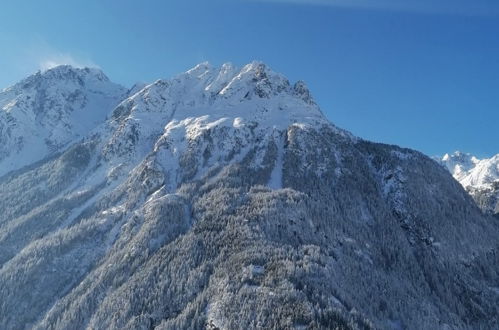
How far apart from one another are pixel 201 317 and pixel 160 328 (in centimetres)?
1501

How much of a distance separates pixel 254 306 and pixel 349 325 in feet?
109

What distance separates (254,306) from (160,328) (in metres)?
33.9

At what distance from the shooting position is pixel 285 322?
613 ft

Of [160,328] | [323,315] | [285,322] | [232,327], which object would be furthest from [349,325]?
[160,328]

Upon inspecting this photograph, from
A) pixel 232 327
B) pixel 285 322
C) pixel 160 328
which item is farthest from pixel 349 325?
pixel 160 328

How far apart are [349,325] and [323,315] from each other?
30.5ft

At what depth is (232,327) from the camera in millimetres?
187375

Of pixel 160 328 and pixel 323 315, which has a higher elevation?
pixel 323 315

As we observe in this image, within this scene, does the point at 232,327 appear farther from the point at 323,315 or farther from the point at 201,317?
the point at 323,315

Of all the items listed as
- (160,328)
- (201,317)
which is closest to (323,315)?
(201,317)

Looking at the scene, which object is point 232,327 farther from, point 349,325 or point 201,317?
point 349,325

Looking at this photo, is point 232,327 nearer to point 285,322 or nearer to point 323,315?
point 285,322

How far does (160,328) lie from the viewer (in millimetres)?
196875

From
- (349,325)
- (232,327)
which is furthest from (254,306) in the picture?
(349,325)
